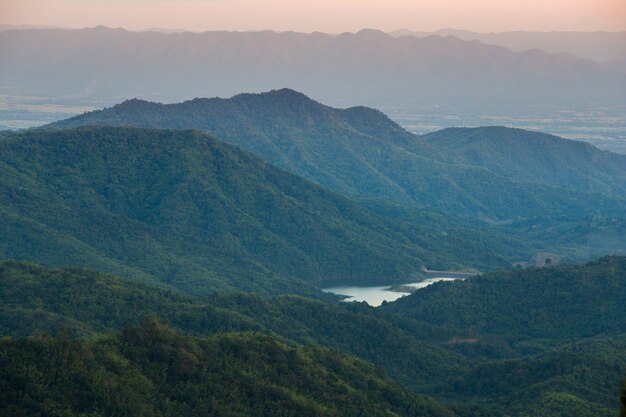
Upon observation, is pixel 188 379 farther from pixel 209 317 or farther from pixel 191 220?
pixel 191 220

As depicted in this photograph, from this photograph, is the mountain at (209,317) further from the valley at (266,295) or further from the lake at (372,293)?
the lake at (372,293)

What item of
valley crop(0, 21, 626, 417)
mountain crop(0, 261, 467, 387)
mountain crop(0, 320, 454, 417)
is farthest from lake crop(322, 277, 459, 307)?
mountain crop(0, 320, 454, 417)

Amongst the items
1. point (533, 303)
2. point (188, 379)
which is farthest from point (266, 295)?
point (188, 379)

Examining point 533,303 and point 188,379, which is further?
point 533,303

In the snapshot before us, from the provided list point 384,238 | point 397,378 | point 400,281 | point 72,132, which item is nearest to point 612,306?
point 397,378

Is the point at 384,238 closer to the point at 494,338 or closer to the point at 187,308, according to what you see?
the point at 494,338

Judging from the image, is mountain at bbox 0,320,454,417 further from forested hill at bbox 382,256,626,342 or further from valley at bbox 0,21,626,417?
forested hill at bbox 382,256,626,342
